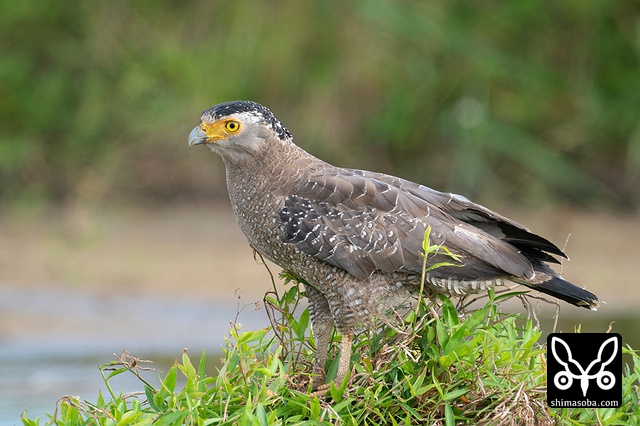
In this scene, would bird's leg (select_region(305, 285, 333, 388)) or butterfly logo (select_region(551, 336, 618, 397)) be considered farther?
bird's leg (select_region(305, 285, 333, 388))

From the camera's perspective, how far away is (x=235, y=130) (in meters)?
5.06

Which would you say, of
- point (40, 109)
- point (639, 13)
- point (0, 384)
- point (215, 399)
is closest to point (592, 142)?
point (639, 13)

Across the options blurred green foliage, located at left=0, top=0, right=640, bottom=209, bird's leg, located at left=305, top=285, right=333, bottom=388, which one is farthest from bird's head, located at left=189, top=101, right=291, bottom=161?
blurred green foliage, located at left=0, top=0, right=640, bottom=209

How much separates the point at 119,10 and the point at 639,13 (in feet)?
15.4

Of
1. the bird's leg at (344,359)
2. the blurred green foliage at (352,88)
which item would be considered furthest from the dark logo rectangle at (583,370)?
the blurred green foliage at (352,88)

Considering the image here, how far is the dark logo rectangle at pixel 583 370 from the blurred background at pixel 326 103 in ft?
18.7

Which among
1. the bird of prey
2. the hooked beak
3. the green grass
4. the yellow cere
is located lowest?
the green grass

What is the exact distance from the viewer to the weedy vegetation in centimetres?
414

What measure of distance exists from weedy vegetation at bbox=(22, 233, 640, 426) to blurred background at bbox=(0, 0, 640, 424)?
5785mm

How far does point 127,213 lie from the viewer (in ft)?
35.6

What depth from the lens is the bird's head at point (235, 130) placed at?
199 inches

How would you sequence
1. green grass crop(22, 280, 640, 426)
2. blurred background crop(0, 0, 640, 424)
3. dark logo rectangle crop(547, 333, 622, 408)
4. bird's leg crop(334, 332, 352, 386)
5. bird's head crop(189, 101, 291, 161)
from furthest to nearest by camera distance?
blurred background crop(0, 0, 640, 424)
bird's head crop(189, 101, 291, 161)
bird's leg crop(334, 332, 352, 386)
dark logo rectangle crop(547, 333, 622, 408)
green grass crop(22, 280, 640, 426)

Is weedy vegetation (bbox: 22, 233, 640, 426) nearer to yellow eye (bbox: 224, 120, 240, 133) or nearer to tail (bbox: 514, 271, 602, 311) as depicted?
tail (bbox: 514, 271, 602, 311)

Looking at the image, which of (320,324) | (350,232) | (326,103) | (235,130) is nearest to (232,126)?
(235,130)
